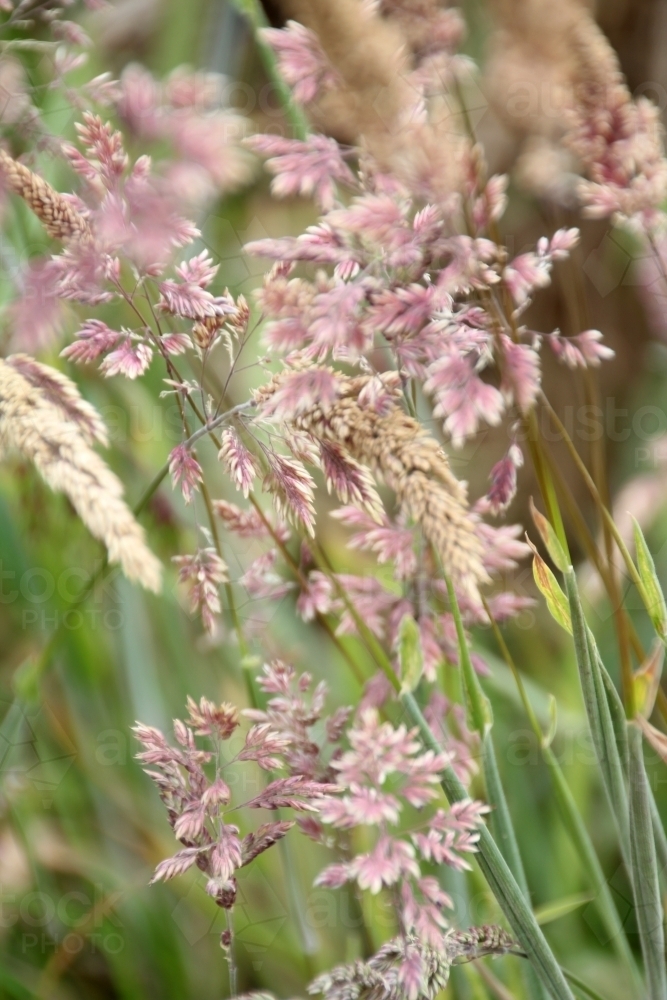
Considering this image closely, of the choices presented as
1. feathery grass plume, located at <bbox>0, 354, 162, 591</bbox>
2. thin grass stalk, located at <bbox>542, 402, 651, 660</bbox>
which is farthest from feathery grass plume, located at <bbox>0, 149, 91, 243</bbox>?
thin grass stalk, located at <bbox>542, 402, 651, 660</bbox>

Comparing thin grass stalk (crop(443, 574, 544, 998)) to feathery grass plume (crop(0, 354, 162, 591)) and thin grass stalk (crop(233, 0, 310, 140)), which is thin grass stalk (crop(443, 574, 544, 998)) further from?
thin grass stalk (crop(233, 0, 310, 140))

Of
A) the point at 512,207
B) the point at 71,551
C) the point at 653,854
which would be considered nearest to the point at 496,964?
the point at 653,854

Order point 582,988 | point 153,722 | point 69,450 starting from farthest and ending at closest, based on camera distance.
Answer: point 153,722
point 582,988
point 69,450

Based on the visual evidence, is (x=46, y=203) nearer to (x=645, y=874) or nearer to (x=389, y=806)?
(x=389, y=806)

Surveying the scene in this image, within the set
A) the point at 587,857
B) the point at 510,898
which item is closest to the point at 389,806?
the point at 510,898

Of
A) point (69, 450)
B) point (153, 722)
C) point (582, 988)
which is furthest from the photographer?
point (153, 722)

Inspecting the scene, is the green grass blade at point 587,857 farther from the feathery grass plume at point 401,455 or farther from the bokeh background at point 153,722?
the feathery grass plume at point 401,455

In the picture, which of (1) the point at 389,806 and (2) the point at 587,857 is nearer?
(1) the point at 389,806

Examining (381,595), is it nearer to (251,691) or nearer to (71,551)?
(251,691)
